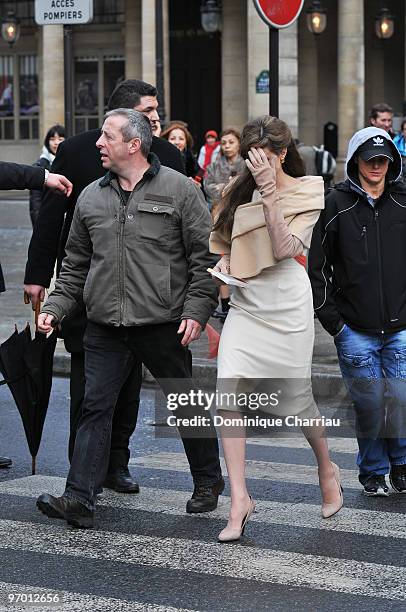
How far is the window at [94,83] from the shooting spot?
137 ft

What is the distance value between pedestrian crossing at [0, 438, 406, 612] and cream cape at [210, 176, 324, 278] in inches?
46.9

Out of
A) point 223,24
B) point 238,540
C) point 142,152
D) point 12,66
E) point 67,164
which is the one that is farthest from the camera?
A: point 12,66

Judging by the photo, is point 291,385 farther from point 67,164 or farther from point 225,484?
point 67,164

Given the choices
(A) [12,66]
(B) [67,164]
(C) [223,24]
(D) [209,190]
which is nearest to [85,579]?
(B) [67,164]

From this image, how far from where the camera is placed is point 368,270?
6859 millimetres

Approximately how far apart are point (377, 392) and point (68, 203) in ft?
5.94

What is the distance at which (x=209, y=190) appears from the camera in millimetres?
14773

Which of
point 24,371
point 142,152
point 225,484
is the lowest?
point 225,484

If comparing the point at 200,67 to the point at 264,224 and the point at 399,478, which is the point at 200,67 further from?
the point at 264,224

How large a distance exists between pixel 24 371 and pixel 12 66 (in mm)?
37398

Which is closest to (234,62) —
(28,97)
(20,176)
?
(28,97)

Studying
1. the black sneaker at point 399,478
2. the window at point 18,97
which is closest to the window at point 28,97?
the window at point 18,97

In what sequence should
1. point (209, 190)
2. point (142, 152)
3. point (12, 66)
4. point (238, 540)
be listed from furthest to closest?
point (12, 66), point (209, 190), point (142, 152), point (238, 540)

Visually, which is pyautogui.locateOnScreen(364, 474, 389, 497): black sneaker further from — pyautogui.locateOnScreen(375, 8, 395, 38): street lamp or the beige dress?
pyautogui.locateOnScreen(375, 8, 395, 38): street lamp
